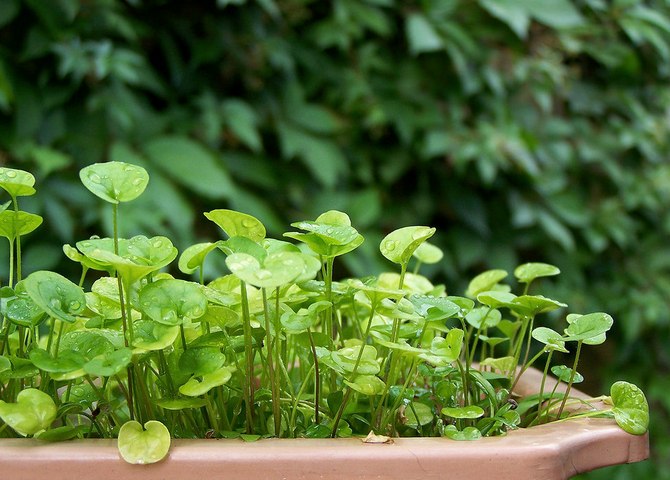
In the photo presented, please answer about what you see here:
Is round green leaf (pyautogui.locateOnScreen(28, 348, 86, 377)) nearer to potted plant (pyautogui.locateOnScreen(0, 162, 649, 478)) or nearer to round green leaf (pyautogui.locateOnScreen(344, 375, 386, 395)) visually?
potted plant (pyautogui.locateOnScreen(0, 162, 649, 478))

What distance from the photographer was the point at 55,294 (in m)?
0.39

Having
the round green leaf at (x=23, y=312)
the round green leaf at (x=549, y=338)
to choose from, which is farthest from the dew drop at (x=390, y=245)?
the round green leaf at (x=23, y=312)

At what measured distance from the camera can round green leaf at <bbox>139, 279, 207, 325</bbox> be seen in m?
0.39

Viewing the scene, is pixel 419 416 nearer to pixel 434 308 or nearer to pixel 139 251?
pixel 434 308

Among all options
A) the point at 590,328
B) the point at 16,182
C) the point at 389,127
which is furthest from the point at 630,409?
the point at 389,127

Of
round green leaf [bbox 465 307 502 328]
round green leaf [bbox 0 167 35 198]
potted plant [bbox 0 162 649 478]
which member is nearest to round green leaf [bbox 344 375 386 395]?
potted plant [bbox 0 162 649 478]

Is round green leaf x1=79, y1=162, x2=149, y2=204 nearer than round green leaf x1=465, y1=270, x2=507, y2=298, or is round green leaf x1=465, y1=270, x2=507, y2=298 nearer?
round green leaf x1=79, y1=162, x2=149, y2=204

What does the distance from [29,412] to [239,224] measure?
0.15 meters

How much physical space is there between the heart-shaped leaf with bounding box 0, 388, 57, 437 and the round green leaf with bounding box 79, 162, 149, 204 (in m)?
0.11

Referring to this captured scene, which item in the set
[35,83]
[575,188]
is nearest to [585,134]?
[575,188]

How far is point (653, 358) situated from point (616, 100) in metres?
0.71

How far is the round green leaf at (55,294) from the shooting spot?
14.7 inches

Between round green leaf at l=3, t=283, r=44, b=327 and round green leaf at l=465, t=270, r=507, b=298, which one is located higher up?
round green leaf at l=3, t=283, r=44, b=327

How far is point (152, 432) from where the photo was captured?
365 mm
